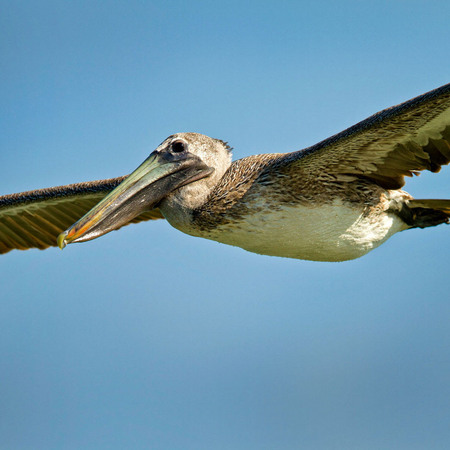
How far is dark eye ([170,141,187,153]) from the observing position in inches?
324

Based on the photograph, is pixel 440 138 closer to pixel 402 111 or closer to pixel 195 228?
pixel 402 111

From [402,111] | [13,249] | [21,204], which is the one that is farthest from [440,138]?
[13,249]

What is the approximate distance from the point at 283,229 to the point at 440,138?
6.55ft

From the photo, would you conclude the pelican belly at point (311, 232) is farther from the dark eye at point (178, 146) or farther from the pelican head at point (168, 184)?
the dark eye at point (178, 146)

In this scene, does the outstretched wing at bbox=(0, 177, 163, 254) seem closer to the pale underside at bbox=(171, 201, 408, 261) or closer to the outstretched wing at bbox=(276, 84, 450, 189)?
the pale underside at bbox=(171, 201, 408, 261)

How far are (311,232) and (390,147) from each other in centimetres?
128

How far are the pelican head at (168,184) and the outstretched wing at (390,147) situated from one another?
94cm

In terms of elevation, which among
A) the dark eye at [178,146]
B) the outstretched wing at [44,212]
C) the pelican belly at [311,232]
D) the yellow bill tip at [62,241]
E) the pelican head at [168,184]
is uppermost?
the outstretched wing at [44,212]

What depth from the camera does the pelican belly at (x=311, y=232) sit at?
7594 millimetres

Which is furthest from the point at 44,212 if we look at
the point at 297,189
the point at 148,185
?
the point at 297,189

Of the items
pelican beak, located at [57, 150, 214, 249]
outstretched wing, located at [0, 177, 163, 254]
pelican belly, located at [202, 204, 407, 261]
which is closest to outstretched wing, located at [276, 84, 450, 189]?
pelican belly, located at [202, 204, 407, 261]

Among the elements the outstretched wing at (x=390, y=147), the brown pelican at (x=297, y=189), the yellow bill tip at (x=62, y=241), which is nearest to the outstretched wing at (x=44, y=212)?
the brown pelican at (x=297, y=189)

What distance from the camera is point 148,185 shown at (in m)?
8.09

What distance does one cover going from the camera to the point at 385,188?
837cm
